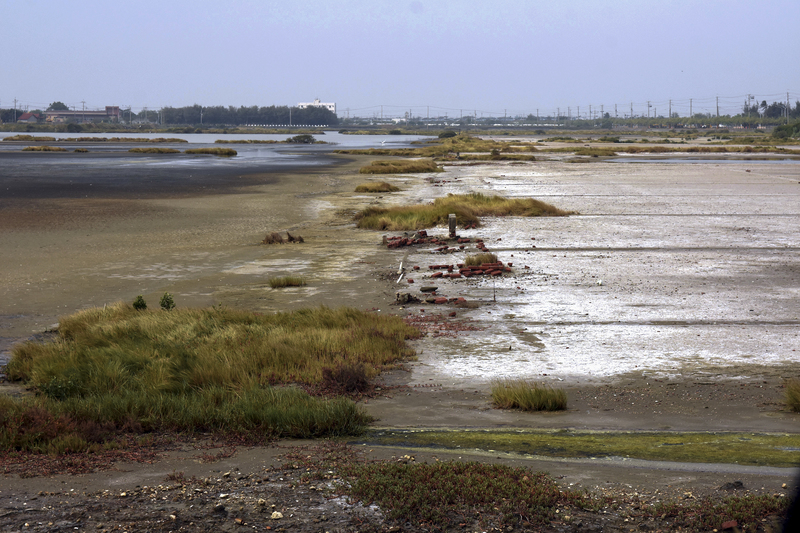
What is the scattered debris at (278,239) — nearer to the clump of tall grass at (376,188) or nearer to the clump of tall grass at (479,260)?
the clump of tall grass at (479,260)

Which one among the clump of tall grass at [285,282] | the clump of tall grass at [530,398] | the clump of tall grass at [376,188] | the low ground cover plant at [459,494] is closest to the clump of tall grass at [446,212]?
the clump of tall grass at [376,188]

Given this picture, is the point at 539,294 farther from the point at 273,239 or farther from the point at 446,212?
the point at 446,212

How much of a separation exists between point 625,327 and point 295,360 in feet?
18.5

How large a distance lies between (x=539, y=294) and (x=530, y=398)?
6790mm

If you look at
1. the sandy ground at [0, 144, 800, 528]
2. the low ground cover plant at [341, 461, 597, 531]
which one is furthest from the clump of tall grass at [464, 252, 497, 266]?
the low ground cover plant at [341, 461, 597, 531]

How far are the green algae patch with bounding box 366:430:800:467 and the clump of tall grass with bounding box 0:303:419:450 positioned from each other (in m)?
0.85

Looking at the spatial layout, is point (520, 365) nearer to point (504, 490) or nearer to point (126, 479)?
point (504, 490)

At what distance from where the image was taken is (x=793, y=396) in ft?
27.5

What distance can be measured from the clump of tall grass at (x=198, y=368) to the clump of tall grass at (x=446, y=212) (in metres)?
13.6

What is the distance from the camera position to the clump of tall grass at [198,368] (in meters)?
7.63

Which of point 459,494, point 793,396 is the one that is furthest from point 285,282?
point 459,494

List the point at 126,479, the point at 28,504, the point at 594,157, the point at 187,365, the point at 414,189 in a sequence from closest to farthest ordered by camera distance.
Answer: the point at 28,504
the point at 126,479
the point at 187,365
the point at 414,189
the point at 594,157

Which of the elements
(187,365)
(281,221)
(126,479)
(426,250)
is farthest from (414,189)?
(126,479)

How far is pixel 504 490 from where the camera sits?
5812mm
